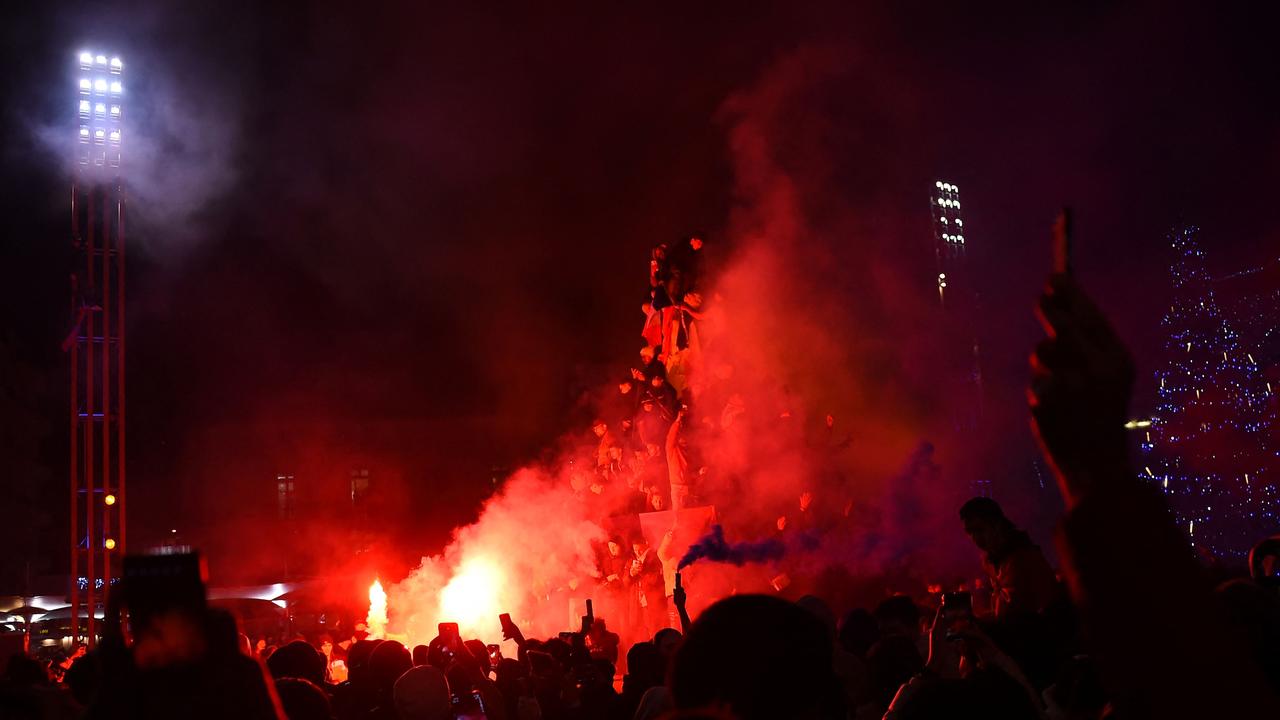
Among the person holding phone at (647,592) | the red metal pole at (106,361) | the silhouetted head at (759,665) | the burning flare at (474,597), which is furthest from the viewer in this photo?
the burning flare at (474,597)

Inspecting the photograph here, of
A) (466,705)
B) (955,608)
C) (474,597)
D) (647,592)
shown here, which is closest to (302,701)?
(955,608)

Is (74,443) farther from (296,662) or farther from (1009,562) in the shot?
(1009,562)

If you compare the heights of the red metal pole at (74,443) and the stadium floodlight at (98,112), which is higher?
the stadium floodlight at (98,112)

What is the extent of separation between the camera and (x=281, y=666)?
18.8 feet

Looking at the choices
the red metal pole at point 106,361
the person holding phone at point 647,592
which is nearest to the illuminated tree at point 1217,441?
the person holding phone at point 647,592

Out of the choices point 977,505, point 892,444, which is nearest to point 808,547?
point 892,444

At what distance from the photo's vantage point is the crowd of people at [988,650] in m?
1.12

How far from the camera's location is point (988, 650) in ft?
9.20

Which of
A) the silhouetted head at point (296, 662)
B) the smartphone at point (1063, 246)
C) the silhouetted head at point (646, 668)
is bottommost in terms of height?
the silhouetted head at point (646, 668)

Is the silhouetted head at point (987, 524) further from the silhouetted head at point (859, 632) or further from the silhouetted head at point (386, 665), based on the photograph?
the silhouetted head at point (386, 665)

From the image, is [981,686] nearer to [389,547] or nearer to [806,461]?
[806,461]

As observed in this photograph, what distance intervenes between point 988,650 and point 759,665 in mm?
1142

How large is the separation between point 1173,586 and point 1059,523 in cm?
14

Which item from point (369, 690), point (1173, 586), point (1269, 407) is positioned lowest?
point (369, 690)
